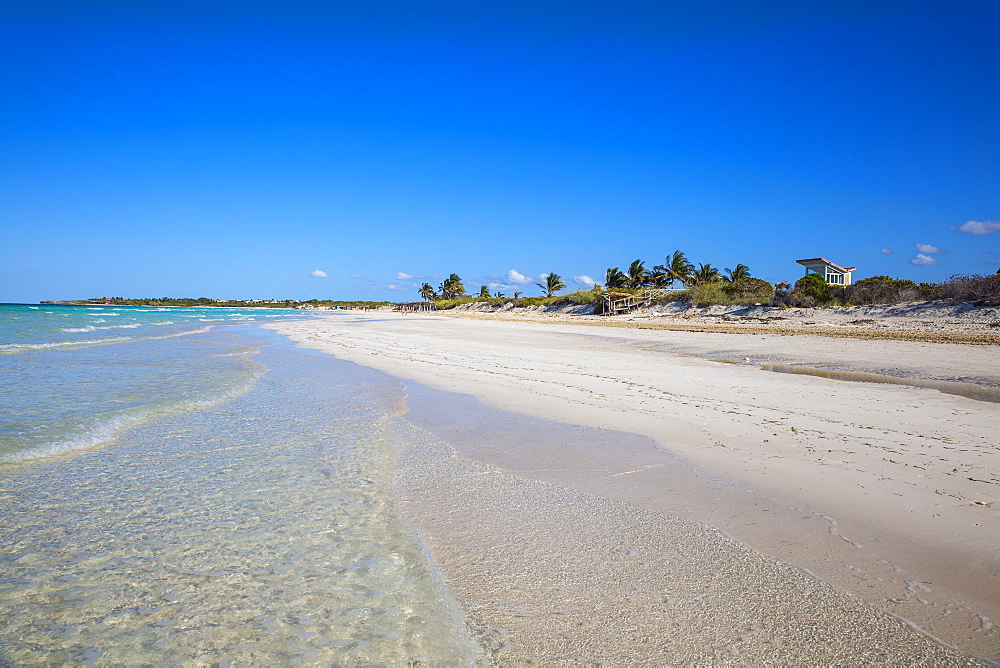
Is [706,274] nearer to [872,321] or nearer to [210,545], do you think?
[872,321]

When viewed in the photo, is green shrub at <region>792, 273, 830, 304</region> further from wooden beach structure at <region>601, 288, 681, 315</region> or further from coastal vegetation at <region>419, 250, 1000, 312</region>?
wooden beach structure at <region>601, 288, 681, 315</region>

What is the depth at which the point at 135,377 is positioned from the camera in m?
11.1

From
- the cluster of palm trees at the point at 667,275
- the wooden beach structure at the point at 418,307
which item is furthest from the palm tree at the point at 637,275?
the wooden beach structure at the point at 418,307

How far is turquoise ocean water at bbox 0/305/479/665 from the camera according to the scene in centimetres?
251

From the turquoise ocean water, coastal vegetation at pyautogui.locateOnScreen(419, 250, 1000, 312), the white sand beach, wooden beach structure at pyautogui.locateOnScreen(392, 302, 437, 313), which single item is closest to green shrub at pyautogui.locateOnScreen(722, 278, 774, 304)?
coastal vegetation at pyautogui.locateOnScreen(419, 250, 1000, 312)

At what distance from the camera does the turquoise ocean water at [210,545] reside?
2.51 meters

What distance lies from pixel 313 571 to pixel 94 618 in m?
1.08

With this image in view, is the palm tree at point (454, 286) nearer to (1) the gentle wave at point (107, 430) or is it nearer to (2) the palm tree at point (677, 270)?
(2) the palm tree at point (677, 270)

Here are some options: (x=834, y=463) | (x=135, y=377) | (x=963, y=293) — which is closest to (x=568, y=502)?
(x=834, y=463)

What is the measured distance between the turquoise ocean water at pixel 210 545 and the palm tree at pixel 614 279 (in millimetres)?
59734

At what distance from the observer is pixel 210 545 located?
348 centimetres

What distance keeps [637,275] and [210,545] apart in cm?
6345

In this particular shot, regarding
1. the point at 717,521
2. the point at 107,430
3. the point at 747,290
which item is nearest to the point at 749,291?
the point at 747,290

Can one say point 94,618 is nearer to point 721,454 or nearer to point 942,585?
point 942,585
